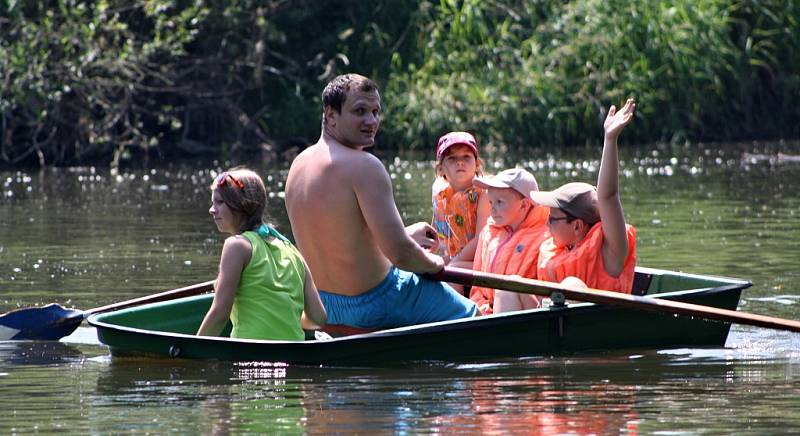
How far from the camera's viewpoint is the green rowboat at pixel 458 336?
7332 millimetres

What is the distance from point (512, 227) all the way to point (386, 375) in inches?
54.0

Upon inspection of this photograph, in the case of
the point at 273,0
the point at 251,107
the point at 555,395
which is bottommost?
the point at 555,395

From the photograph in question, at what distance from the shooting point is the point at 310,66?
73.4ft

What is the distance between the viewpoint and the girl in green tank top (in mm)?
7223

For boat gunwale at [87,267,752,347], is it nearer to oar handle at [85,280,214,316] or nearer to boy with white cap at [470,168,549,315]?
boy with white cap at [470,168,549,315]

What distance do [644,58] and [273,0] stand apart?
4.83 m

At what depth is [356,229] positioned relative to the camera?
7426 millimetres

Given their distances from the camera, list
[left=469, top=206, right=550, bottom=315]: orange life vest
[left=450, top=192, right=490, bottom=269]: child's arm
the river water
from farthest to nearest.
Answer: [left=450, top=192, right=490, bottom=269]: child's arm < [left=469, top=206, right=550, bottom=315]: orange life vest < the river water

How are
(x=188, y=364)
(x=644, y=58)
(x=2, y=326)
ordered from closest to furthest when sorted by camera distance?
(x=188, y=364) → (x=2, y=326) → (x=644, y=58)

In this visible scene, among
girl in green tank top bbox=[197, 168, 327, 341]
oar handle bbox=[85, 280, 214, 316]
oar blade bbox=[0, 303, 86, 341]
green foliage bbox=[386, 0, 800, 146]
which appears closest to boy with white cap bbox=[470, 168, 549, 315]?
girl in green tank top bbox=[197, 168, 327, 341]

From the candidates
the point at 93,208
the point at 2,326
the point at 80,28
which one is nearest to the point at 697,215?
the point at 93,208

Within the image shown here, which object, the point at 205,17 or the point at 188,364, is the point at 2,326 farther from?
the point at 205,17

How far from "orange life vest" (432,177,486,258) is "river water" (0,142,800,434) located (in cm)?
131

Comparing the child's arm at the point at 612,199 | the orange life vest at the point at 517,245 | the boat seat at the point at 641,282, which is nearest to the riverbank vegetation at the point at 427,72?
the boat seat at the point at 641,282
